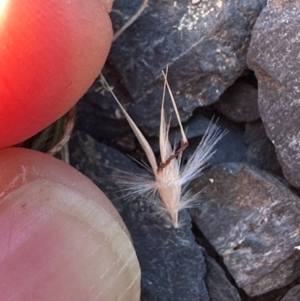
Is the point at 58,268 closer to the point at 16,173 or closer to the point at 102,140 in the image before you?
the point at 16,173

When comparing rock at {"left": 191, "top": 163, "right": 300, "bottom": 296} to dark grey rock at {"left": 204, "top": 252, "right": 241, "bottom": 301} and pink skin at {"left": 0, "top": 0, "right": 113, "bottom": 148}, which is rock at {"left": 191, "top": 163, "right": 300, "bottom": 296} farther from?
pink skin at {"left": 0, "top": 0, "right": 113, "bottom": 148}

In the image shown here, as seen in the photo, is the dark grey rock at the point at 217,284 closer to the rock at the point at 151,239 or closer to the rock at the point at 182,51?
the rock at the point at 151,239

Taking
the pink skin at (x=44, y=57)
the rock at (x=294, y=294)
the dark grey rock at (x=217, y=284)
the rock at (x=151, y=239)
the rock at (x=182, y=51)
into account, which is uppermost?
the pink skin at (x=44, y=57)

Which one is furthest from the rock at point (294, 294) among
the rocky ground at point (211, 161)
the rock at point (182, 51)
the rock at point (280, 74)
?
the rock at point (182, 51)

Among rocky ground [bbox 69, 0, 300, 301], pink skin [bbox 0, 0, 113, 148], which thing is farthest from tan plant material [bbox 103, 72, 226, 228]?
pink skin [bbox 0, 0, 113, 148]

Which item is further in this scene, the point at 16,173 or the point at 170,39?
the point at 170,39

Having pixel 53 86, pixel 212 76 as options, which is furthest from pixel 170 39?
pixel 53 86
